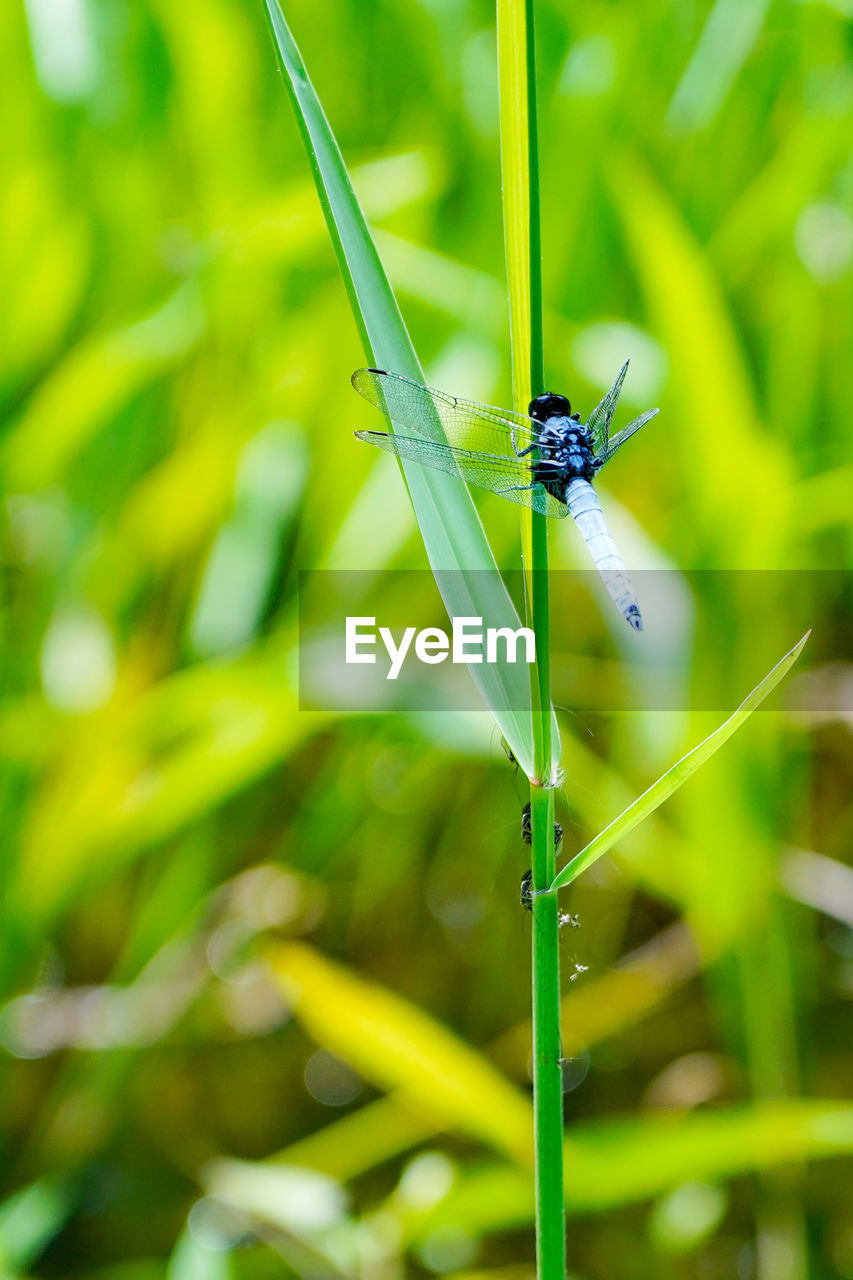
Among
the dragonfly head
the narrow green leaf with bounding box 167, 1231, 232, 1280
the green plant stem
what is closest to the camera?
the green plant stem

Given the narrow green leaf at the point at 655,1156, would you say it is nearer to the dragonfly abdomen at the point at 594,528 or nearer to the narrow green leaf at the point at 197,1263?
the narrow green leaf at the point at 197,1263

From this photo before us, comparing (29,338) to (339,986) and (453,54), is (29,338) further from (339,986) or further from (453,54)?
(339,986)

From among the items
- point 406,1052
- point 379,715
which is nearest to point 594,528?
point 379,715

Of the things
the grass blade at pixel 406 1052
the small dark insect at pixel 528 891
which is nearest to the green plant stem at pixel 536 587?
the small dark insect at pixel 528 891

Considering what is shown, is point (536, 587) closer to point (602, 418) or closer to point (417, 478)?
point (417, 478)

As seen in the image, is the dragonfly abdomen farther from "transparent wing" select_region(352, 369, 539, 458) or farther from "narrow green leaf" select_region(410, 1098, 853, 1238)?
"narrow green leaf" select_region(410, 1098, 853, 1238)

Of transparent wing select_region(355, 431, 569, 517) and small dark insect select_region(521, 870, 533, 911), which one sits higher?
transparent wing select_region(355, 431, 569, 517)

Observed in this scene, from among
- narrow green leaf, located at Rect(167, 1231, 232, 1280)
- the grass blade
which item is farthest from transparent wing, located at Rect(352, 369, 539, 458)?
narrow green leaf, located at Rect(167, 1231, 232, 1280)
